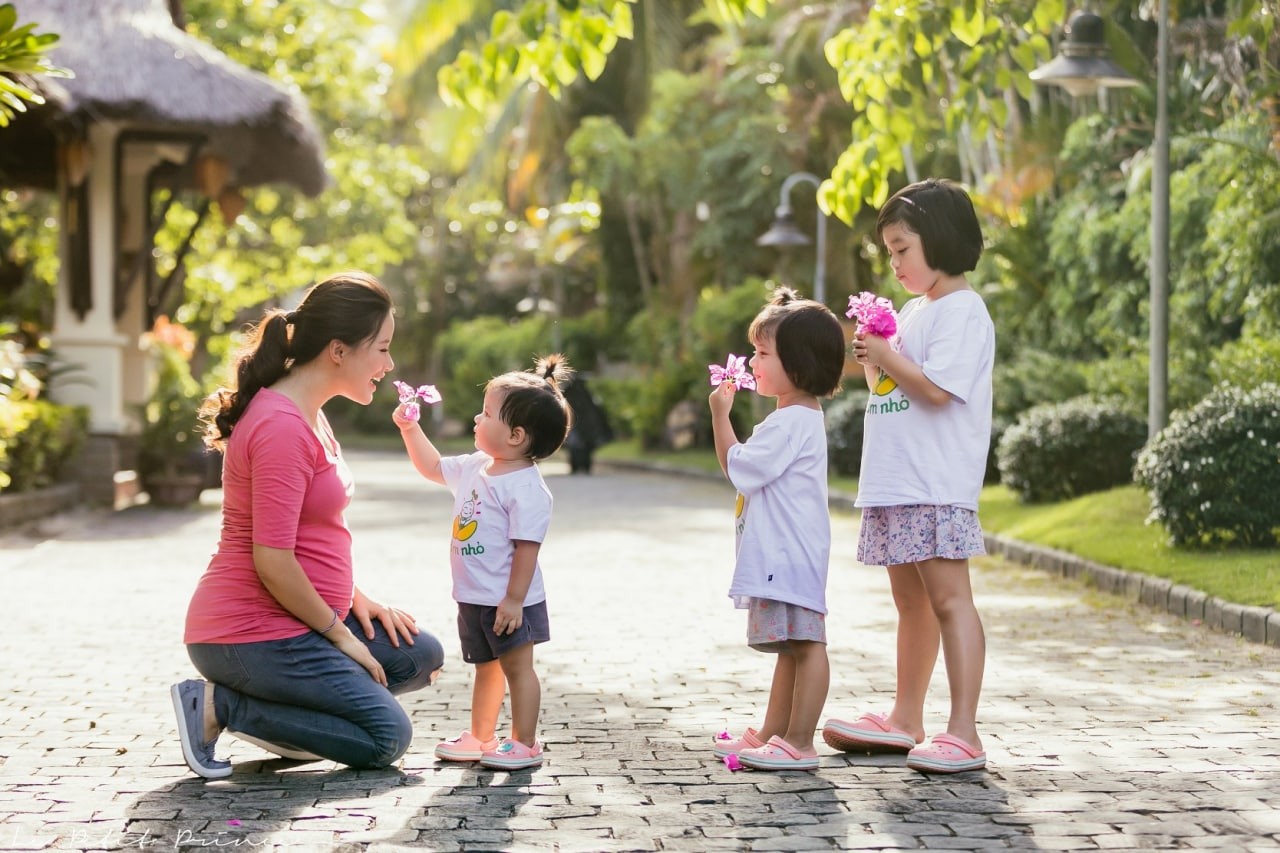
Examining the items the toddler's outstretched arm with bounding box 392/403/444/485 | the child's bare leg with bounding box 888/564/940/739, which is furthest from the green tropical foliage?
the child's bare leg with bounding box 888/564/940/739

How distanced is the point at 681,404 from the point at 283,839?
98.0ft

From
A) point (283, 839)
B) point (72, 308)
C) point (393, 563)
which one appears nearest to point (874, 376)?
point (283, 839)

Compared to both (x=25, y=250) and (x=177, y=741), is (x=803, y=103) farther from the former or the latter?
(x=177, y=741)

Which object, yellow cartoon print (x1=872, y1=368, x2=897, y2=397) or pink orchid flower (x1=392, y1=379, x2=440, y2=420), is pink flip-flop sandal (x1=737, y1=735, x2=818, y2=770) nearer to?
yellow cartoon print (x1=872, y1=368, x2=897, y2=397)

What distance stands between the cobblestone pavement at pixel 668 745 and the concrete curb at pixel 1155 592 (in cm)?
17

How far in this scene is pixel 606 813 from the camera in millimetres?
4848

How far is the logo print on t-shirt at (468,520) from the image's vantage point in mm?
5395

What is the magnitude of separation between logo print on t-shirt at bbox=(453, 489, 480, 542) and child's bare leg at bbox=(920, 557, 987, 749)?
1.41m

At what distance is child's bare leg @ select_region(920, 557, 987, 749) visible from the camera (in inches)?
212

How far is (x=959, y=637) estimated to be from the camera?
17.8 feet

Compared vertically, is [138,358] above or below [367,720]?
above

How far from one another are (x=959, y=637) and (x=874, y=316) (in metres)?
1.03

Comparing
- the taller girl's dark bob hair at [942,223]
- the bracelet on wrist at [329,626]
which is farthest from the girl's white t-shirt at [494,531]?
the taller girl's dark bob hair at [942,223]

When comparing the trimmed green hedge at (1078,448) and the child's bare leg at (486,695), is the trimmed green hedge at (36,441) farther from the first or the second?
the child's bare leg at (486,695)
